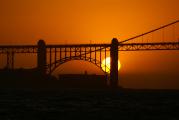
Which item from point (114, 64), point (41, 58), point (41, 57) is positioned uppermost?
point (41, 57)

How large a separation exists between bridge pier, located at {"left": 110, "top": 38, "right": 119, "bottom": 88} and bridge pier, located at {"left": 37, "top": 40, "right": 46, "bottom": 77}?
21.8m

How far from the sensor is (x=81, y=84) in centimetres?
17900

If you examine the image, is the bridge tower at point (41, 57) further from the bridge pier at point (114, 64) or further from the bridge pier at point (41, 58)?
the bridge pier at point (114, 64)

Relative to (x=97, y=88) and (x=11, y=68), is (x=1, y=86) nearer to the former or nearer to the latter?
(x=11, y=68)

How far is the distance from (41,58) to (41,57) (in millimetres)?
349

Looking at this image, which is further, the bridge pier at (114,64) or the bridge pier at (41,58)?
the bridge pier at (41,58)

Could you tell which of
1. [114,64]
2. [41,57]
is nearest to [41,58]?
[41,57]

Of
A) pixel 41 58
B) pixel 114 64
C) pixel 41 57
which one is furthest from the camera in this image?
pixel 41 57

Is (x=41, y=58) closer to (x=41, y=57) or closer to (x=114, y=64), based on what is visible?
(x=41, y=57)

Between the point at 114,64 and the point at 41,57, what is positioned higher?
the point at 41,57

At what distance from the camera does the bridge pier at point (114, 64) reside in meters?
168

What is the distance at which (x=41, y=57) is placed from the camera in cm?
17375

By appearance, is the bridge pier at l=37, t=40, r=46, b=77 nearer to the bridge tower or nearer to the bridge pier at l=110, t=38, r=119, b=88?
the bridge tower

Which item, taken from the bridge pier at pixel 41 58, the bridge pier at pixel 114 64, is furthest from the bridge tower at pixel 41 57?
the bridge pier at pixel 114 64
